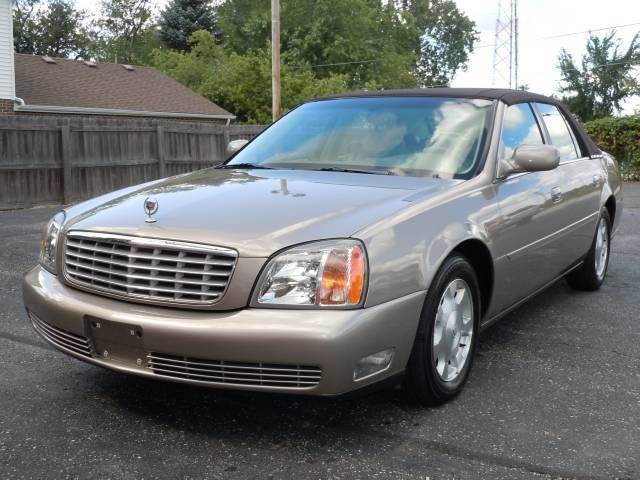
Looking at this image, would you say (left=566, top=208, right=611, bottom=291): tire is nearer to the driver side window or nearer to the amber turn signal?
the driver side window

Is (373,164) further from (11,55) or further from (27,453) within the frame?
(11,55)

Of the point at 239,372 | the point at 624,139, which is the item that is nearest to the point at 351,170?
the point at 239,372

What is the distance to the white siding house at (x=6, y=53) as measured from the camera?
19.1 metres

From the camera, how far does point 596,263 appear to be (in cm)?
590

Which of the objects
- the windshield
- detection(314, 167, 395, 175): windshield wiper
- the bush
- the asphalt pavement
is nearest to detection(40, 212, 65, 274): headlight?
the asphalt pavement

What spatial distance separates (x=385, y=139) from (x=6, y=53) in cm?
1793

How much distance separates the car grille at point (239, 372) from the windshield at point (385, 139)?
1.50 m

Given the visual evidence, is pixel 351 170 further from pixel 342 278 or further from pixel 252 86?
pixel 252 86

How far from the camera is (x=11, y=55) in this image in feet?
64.1

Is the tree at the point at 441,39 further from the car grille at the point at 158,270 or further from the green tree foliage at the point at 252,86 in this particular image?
the car grille at the point at 158,270

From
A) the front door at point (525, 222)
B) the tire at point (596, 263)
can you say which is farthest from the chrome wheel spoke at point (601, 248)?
the front door at point (525, 222)

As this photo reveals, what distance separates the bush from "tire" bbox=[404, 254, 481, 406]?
1840cm

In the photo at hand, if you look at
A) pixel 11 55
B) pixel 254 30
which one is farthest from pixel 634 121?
pixel 254 30

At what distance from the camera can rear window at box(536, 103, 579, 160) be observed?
5.13m
